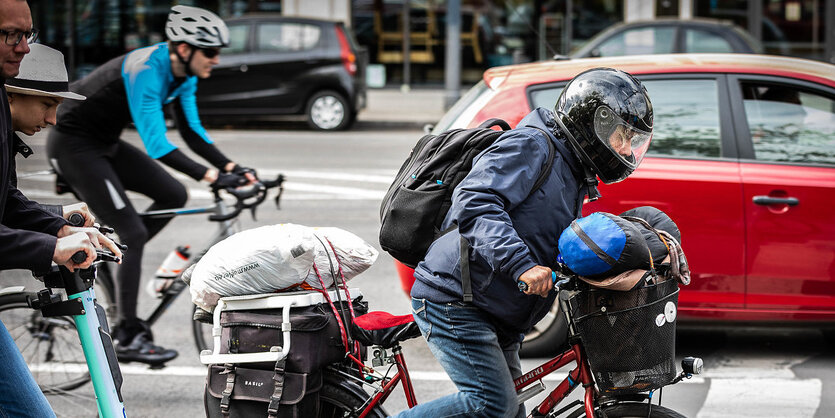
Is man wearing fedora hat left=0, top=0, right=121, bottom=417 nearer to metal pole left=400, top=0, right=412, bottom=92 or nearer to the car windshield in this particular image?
the car windshield

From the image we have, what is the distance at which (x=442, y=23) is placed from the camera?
21.0m

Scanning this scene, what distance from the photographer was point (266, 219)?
9391 mm

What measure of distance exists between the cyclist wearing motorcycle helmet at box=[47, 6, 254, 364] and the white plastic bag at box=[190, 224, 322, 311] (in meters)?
1.70

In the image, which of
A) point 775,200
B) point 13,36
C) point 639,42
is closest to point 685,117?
point 775,200

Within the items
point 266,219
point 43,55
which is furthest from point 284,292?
point 266,219

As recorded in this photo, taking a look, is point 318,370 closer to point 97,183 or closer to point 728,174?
point 97,183

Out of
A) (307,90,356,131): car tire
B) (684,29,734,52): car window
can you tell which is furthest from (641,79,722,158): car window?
(307,90,356,131): car tire

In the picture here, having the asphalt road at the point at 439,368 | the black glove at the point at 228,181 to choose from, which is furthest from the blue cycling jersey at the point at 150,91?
the asphalt road at the point at 439,368

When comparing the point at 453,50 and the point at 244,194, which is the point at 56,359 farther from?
the point at 453,50

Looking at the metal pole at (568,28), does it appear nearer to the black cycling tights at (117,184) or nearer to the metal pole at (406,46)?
the metal pole at (406,46)

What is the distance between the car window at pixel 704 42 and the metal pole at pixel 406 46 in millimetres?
8274

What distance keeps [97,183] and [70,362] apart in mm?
895

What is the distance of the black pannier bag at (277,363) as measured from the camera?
11.0 feet

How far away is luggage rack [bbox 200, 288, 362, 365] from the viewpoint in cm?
334
